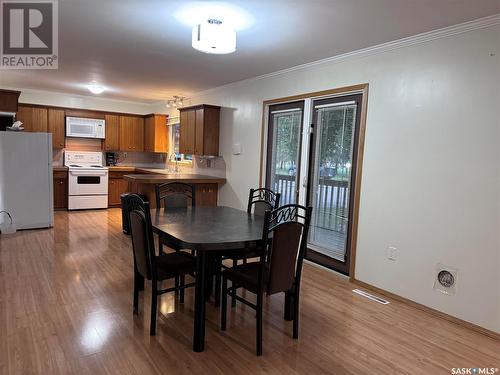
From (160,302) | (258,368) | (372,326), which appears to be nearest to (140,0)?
(160,302)

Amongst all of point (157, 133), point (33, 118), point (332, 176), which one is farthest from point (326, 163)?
point (33, 118)

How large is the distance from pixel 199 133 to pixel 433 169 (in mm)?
3681

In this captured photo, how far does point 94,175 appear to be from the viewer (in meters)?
6.84

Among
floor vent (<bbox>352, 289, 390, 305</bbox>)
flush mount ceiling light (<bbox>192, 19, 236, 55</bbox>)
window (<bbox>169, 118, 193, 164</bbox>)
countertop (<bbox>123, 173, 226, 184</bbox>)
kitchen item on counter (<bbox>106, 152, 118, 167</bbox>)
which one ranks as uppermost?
flush mount ceiling light (<bbox>192, 19, 236, 55</bbox>)

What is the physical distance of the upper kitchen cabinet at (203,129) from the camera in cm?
550

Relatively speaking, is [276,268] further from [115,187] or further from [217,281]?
[115,187]

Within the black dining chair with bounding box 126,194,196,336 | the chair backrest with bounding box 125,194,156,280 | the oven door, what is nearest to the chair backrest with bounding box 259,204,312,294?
the black dining chair with bounding box 126,194,196,336

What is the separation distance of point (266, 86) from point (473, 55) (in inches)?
99.8

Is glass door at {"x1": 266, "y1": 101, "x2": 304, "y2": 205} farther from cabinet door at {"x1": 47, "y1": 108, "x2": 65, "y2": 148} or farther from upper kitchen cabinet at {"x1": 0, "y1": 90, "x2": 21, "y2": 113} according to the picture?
cabinet door at {"x1": 47, "y1": 108, "x2": 65, "y2": 148}

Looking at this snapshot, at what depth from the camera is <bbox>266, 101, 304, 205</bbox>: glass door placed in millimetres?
4223

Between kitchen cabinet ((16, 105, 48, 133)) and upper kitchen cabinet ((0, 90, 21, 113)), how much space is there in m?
1.03

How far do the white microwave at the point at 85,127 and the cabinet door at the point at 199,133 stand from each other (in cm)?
280

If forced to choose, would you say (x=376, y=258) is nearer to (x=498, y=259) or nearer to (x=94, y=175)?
(x=498, y=259)

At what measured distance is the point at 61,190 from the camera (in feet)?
22.1
